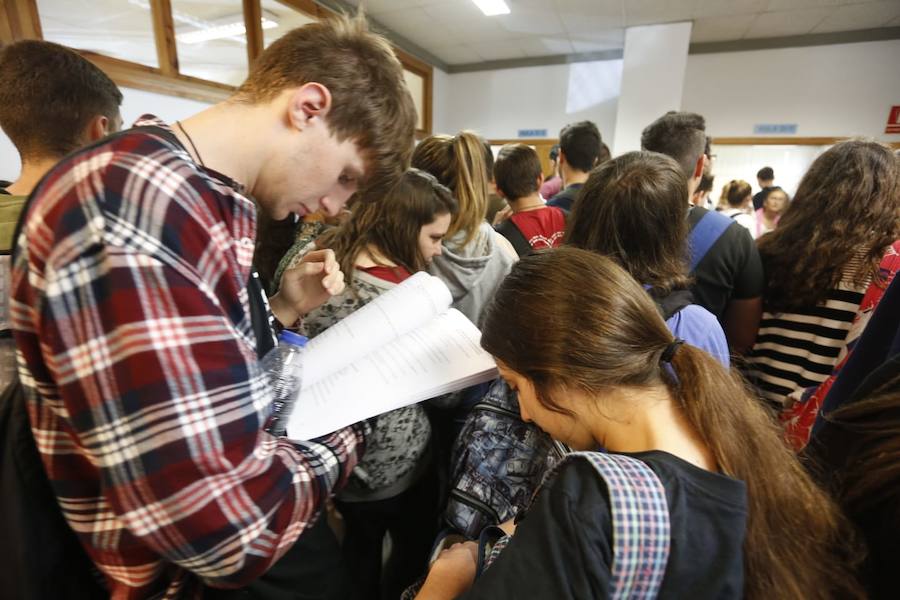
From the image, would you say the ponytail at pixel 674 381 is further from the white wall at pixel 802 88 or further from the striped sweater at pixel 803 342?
the white wall at pixel 802 88

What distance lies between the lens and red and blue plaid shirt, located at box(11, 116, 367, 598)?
1.20ft

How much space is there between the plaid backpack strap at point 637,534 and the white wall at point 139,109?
298cm

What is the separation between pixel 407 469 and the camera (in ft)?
3.34

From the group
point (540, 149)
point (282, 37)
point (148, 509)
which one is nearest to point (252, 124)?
point (282, 37)

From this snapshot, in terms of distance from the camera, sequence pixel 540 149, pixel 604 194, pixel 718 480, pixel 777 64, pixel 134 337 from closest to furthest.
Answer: pixel 134 337, pixel 718 480, pixel 604 194, pixel 777 64, pixel 540 149

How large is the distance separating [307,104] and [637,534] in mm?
662

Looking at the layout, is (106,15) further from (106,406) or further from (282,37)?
(106,406)

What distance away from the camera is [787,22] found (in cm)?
451

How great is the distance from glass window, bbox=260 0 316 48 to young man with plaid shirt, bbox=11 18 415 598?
156 inches

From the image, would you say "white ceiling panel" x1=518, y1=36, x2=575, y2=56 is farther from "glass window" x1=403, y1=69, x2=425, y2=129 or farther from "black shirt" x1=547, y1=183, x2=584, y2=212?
"black shirt" x1=547, y1=183, x2=584, y2=212

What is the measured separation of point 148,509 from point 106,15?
3.40 metres

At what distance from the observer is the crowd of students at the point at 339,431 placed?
0.38 metres

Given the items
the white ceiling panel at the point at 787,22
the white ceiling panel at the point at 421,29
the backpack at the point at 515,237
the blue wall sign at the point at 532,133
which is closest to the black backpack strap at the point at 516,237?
the backpack at the point at 515,237

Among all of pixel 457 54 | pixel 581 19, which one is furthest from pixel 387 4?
pixel 581 19
